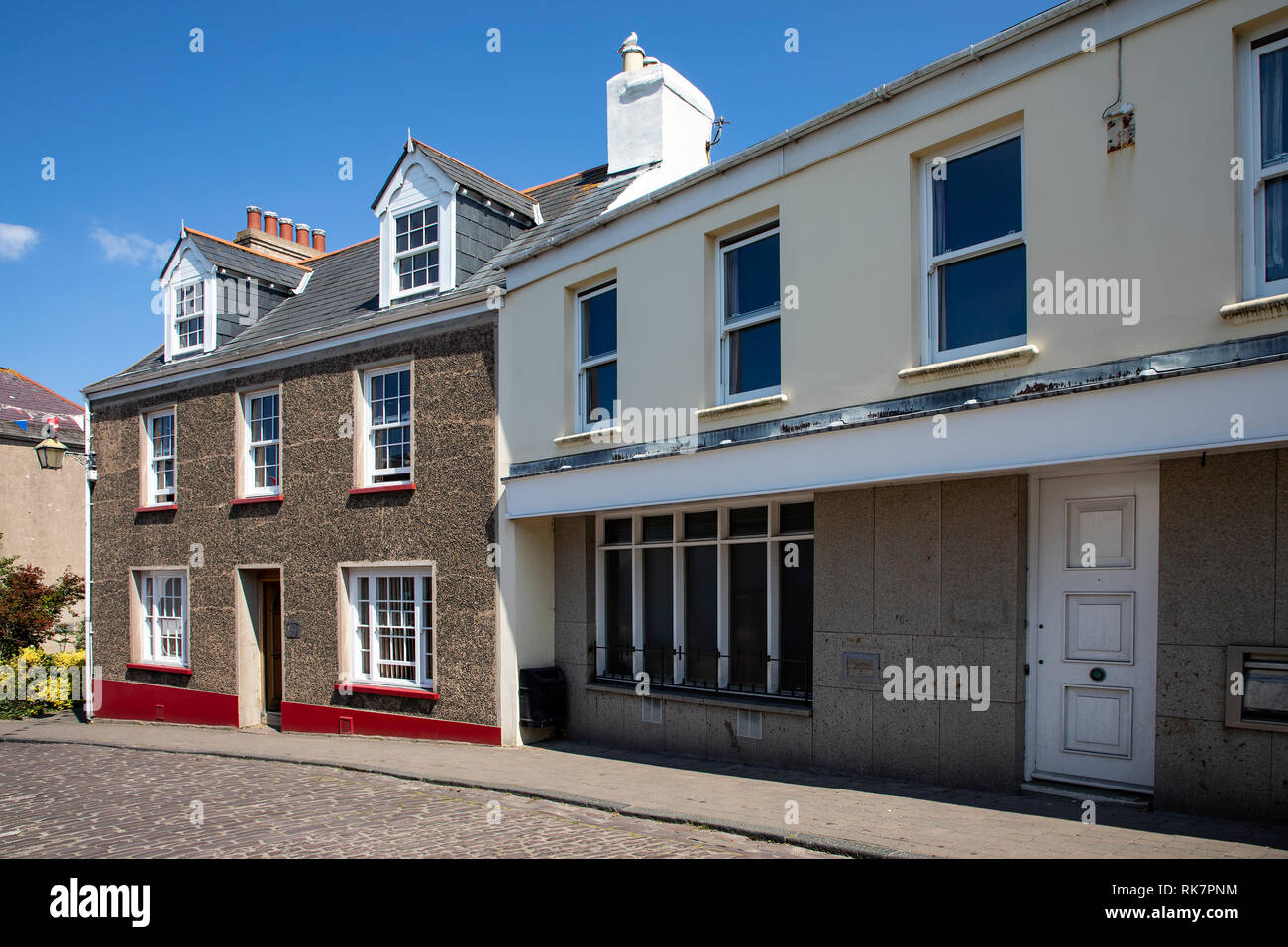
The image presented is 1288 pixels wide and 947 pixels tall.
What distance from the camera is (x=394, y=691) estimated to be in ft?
43.6

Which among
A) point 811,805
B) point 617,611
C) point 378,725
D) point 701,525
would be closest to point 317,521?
point 378,725

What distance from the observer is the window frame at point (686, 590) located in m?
9.61

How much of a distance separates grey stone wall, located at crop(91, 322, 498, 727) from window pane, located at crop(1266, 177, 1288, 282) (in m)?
8.82

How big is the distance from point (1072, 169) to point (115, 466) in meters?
18.1

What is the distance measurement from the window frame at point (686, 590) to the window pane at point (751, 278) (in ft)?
6.55

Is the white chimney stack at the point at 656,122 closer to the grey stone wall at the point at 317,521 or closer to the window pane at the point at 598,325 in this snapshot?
the window pane at the point at 598,325

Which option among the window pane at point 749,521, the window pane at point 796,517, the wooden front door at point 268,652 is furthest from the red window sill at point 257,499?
the window pane at point 796,517

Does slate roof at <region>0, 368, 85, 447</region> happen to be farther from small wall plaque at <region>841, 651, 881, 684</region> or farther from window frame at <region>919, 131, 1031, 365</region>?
window frame at <region>919, 131, 1031, 365</region>

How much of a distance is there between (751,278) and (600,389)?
2554 mm

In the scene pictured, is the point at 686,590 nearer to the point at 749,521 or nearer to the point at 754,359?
the point at 749,521

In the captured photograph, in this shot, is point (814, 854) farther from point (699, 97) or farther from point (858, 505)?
point (699, 97)

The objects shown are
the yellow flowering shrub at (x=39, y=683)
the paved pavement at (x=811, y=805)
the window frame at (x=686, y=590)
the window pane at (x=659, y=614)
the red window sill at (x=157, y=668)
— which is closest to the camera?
the paved pavement at (x=811, y=805)

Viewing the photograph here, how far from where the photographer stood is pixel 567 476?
11055 millimetres

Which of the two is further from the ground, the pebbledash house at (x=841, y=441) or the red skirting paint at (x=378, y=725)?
the pebbledash house at (x=841, y=441)
